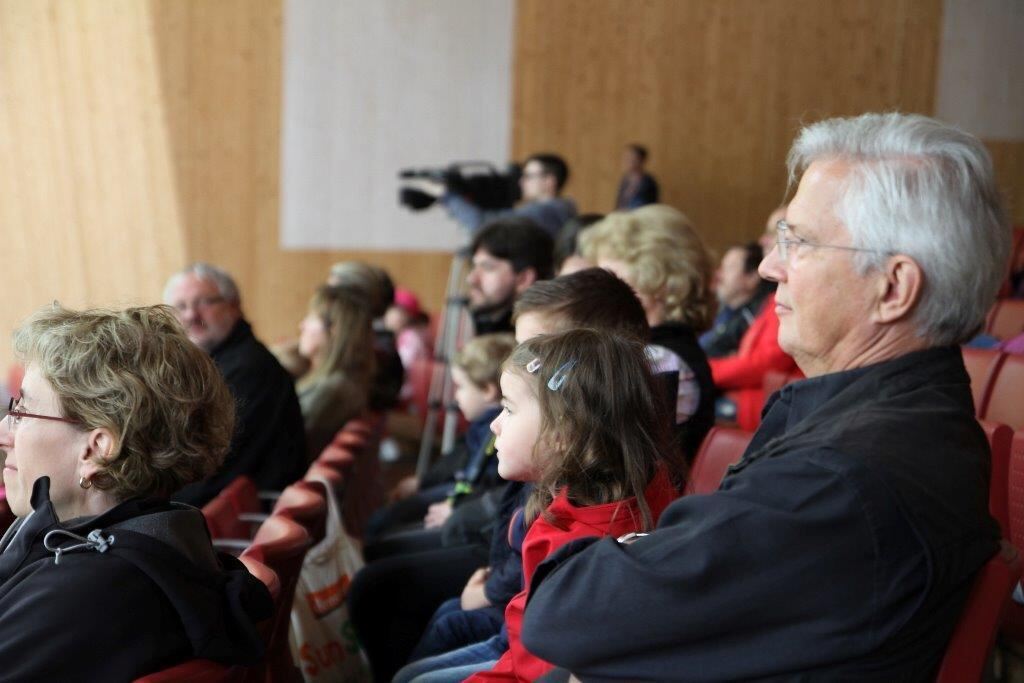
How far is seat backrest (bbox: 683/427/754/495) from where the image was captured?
2275 mm

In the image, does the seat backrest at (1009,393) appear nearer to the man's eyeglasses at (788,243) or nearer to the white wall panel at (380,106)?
the man's eyeglasses at (788,243)

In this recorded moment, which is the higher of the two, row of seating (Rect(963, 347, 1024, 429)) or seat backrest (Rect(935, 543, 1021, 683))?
seat backrest (Rect(935, 543, 1021, 683))

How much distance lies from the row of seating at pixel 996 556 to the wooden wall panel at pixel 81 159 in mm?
7454

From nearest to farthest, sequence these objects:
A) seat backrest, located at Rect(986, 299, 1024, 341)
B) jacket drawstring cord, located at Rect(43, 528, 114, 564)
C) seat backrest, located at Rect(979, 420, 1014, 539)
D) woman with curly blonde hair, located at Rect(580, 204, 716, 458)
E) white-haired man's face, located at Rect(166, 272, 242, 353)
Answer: jacket drawstring cord, located at Rect(43, 528, 114, 564) → seat backrest, located at Rect(979, 420, 1014, 539) → woman with curly blonde hair, located at Rect(580, 204, 716, 458) → white-haired man's face, located at Rect(166, 272, 242, 353) → seat backrest, located at Rect(986, 299, 1024, 341)

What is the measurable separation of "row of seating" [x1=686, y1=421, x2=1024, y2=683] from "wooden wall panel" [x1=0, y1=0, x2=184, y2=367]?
745 cm

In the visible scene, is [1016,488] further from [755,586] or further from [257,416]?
[257,416]

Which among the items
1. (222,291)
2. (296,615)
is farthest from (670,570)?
(222,291)

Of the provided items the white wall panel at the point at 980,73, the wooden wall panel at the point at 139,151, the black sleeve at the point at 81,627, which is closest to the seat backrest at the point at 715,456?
the black sleeve at the point at 81,627

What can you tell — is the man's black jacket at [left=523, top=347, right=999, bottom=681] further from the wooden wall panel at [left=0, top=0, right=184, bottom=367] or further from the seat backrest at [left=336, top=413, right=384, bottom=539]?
the wooden wall panel at [left=0, top=0, right=184, bottom=367]

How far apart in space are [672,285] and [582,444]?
1225mm

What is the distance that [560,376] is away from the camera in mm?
1711

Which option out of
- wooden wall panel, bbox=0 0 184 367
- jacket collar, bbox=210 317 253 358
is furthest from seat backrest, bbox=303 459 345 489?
wooden wall panel, bbox=0 0 184 367

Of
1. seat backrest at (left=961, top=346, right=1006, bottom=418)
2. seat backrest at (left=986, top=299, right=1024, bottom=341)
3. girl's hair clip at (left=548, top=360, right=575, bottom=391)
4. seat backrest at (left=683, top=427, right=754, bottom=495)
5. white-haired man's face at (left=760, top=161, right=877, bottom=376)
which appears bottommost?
seat backrest at (left=986, top=299, right=1024, bottom=341)

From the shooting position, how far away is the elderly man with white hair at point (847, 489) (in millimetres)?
1121
